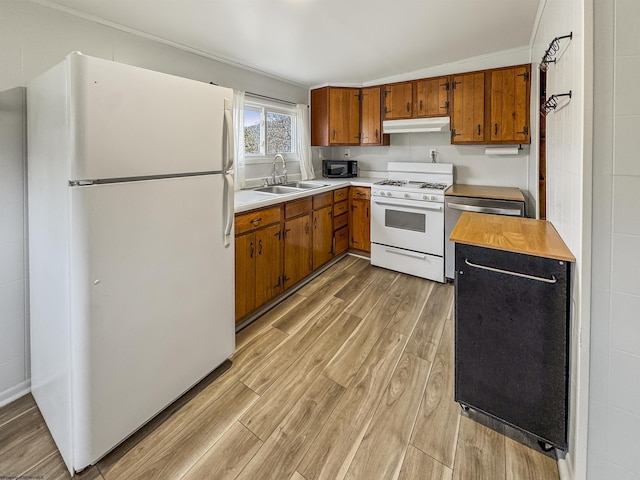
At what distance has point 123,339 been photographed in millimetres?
1423

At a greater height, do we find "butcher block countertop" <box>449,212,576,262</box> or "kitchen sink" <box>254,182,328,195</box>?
"kitchen sink" <box>254,182,328,195</box>

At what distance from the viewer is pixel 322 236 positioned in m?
3.62

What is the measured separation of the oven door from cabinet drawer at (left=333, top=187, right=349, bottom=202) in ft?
1.32

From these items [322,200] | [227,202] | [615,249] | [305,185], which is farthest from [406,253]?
[615,249]

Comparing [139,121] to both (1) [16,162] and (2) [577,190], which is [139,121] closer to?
(1) [16,162]

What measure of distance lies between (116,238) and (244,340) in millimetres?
1330

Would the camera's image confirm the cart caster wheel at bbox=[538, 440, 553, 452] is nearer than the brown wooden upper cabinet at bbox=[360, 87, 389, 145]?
Yes

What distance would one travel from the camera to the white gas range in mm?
3367

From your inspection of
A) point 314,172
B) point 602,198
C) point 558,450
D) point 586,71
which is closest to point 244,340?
point 558,450

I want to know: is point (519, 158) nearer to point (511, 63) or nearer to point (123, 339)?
point (511, 63)

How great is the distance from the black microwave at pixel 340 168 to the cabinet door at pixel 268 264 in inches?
77.9

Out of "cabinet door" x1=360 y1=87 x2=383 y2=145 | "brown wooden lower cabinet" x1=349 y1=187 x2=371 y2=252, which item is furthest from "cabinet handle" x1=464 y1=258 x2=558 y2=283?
"cabinet door" x1=360 y1=87 x2=383 y2=145

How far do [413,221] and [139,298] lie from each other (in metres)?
2.84

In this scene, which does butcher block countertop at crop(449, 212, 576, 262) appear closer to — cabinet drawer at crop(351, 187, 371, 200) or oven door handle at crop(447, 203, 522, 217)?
oven door handle at crop(447, 203, 522, 217)
